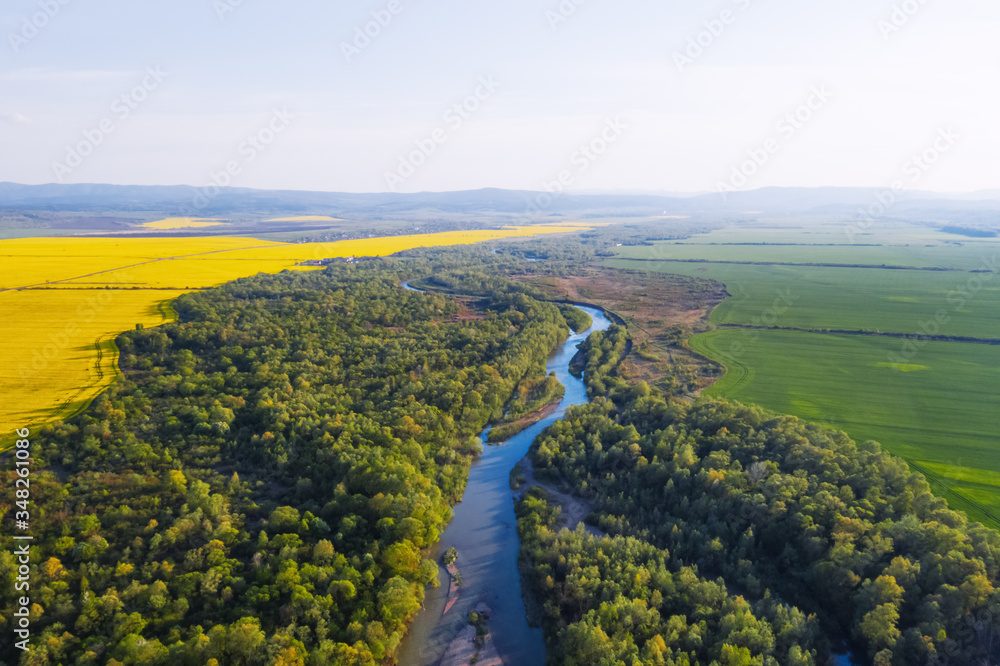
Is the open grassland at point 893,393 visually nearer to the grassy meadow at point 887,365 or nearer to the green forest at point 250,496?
the grassy meadow at point 887,365

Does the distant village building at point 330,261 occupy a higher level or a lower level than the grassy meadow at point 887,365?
higher

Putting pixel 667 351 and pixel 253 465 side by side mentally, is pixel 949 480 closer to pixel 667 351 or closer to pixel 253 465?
pixel 667 351

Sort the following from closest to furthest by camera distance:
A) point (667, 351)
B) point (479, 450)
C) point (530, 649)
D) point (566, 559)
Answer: point (530, 649) < point (566, 559) < point (479, 450) < point (667, 351)

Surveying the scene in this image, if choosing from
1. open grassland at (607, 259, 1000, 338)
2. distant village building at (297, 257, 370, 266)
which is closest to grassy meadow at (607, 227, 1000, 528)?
open grassland at (607, 259, 1000, 338)

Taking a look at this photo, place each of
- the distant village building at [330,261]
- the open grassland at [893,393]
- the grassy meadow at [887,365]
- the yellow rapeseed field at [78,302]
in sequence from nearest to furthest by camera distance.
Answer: the open grassland at [893,393] → the grassy meadow at [887,365] → the yellow rapeseed field at [78,302] → the distant village building at [330,261]

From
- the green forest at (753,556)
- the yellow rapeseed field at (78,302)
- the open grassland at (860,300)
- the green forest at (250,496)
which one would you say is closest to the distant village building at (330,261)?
the yellow rapeseed field at (78,302)

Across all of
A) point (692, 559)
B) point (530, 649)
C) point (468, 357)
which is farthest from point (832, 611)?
point (468, 357)
